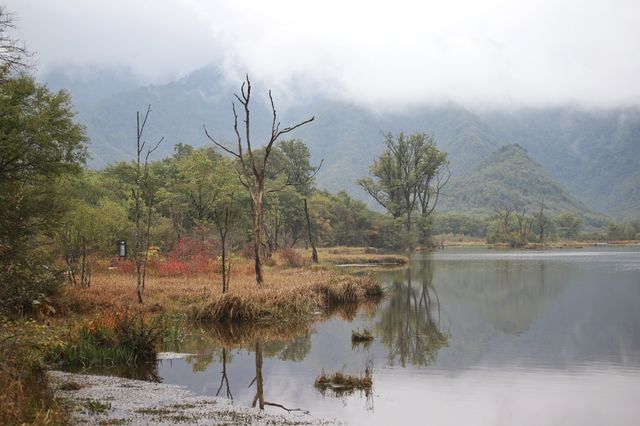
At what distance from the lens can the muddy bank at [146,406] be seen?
1077 cm

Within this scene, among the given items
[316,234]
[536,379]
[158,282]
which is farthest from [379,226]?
[536,379]

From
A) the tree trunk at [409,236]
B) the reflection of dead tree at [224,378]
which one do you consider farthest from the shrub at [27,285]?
the tree trunk at [409,236]

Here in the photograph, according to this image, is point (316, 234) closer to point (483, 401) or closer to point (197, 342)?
point (197, 342)

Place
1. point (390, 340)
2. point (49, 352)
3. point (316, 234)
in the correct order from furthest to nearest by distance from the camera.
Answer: point (316, 234)
point (390, 340)
point (49, 352)

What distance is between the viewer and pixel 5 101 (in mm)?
21562

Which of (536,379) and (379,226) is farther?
(379,226)

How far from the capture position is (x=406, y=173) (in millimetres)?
99562

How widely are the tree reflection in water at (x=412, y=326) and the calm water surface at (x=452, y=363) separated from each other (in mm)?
70

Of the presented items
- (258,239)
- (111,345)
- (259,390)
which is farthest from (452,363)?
(258,239)

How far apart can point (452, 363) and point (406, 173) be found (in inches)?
3300

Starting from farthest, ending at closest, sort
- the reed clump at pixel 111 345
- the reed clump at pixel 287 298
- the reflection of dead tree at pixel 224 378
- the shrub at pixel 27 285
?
the reed clump at pixel 287 298
the reed clump at pixel 111 345
the shrub at pixel 27 285
the reflection of dead tree at pixel 224 378

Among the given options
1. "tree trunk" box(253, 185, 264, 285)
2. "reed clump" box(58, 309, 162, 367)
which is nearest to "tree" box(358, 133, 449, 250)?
"tree trunk" box(253, 185, 264, 285)

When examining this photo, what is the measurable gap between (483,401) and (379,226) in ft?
251

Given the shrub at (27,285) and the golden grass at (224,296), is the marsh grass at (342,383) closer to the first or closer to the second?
the shrub at (27,285)
